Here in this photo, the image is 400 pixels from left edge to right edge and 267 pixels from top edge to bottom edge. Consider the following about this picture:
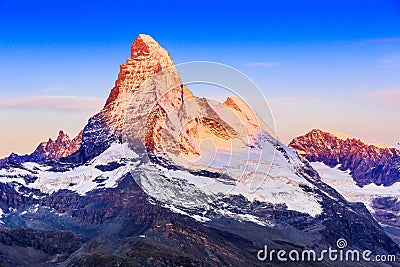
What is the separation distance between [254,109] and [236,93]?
23.8 ft

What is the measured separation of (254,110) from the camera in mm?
186625

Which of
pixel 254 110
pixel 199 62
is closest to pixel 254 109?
pixel 254 110

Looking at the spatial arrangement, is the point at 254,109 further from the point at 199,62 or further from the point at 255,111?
the point at 199,62

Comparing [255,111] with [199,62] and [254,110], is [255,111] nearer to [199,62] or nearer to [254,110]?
[254,110]

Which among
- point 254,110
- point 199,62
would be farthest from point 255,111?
point 199,62

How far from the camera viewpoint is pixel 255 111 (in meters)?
188

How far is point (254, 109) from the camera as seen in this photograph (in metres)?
185

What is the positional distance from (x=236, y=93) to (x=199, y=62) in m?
10.3

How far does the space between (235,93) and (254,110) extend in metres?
8.61

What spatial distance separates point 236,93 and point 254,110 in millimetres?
8917

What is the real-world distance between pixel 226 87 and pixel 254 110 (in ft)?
30.8

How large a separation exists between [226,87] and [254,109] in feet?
26.9

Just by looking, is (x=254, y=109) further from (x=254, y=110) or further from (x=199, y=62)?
(x=199, y=62)
